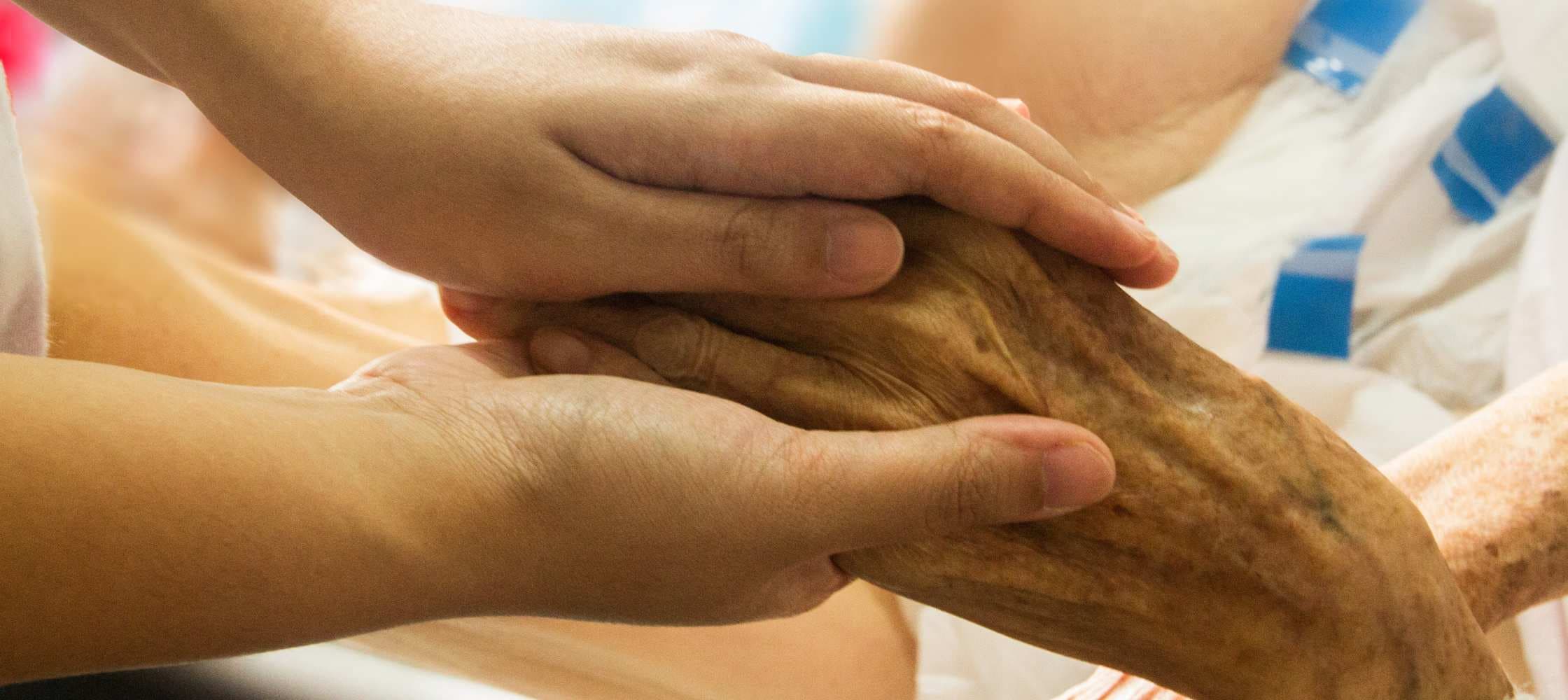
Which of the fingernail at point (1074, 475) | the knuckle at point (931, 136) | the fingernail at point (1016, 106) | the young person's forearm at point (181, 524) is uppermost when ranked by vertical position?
the fingernail at point (1016, 106)

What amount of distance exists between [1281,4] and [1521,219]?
0.35 metres

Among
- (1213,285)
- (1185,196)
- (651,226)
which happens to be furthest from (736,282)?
(1185,196)

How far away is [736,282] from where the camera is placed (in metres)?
0.65

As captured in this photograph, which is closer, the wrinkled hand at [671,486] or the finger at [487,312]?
the wrinkled hand at [671,486]

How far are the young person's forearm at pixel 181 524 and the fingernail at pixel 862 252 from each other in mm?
261

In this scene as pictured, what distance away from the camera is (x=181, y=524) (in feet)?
1.46

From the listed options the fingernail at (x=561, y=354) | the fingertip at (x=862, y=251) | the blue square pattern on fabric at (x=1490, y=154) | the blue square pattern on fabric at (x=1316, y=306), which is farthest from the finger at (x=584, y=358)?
the blue square pattern on fabric at (x=1490, y=154)

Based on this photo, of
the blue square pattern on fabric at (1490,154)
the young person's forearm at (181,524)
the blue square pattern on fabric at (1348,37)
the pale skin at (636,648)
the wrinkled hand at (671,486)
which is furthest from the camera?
the blue square pattern on fabric at (1348,37)

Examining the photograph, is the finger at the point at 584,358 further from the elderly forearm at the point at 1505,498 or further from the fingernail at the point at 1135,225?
the elderly forearm at the point at 1505,498

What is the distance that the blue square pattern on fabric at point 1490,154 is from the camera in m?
1.10

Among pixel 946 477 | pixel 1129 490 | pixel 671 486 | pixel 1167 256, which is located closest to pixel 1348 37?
pixel 1167 256

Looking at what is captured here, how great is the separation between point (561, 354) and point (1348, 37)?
3.39 feet

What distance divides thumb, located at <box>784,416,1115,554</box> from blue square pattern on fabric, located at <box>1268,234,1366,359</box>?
64 cm

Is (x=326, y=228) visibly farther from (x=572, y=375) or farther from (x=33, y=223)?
(x=572, y=375)
